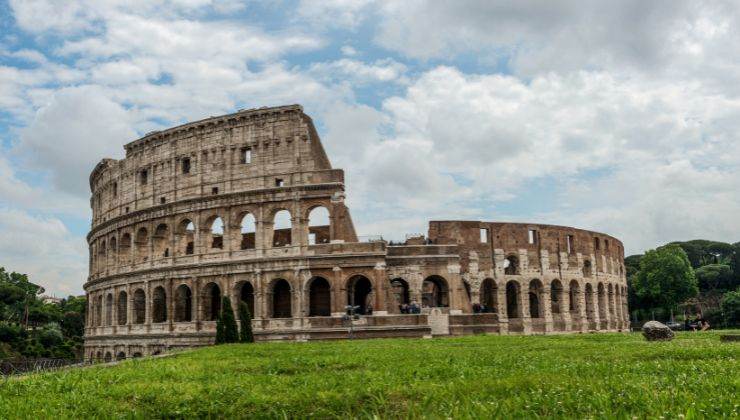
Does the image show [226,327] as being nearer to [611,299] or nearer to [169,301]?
[169,301]

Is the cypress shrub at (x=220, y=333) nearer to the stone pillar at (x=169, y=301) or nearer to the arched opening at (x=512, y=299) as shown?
the stone pillar at (x=169, y=301)

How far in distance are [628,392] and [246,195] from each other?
32.4 m

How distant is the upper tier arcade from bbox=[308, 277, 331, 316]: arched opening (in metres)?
6.22

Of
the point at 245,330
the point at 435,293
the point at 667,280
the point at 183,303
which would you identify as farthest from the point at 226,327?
the point at 667,280

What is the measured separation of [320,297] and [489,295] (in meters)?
12.9

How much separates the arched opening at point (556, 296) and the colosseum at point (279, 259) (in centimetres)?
11

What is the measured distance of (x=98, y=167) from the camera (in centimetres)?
4791

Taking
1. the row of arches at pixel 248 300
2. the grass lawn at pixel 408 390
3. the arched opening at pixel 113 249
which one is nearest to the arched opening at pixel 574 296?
the row of arches at pixel 248 300

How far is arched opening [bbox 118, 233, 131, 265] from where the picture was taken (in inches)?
1708

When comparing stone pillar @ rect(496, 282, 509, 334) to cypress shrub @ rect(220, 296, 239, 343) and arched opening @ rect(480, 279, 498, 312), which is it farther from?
cypress shrub @ rect(220, 296, 239, 343)

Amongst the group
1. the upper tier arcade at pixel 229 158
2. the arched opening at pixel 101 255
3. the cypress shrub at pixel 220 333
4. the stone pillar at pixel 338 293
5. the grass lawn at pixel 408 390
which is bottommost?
the cypress shrub at pixel 220 333

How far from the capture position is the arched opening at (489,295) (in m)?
41.7

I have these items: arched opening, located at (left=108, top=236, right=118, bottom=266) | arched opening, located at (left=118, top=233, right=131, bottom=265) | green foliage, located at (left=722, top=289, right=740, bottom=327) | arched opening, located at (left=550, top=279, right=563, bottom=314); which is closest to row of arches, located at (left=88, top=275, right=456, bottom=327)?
arched opening, located at (left=118, top=233, right=131, bottom=265)

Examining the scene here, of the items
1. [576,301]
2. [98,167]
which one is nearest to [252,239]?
[98,167]
